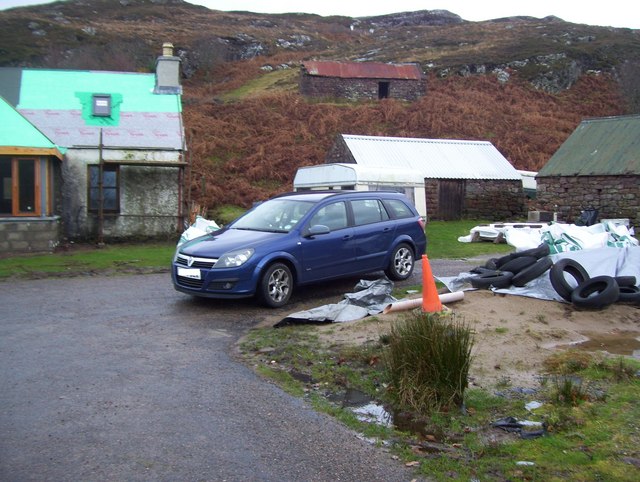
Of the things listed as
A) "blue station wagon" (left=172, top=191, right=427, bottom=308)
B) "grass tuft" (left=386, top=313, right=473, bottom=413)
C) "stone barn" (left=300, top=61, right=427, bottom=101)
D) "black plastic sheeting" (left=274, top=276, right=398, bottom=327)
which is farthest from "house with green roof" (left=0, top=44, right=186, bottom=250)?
"stone barn" (left=300, top=61, right=427, bottom=101)

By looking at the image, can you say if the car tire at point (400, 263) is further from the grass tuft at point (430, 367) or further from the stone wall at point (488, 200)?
the stone wall at point (488, 200)

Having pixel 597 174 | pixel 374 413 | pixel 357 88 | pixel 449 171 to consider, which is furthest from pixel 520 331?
pixel 357 88

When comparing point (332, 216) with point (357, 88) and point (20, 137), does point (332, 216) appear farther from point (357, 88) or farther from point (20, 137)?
point (357, 88)

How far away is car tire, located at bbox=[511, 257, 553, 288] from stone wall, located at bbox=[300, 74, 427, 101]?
3971 centimetres

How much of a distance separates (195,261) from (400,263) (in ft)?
13.5

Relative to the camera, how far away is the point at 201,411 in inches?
219

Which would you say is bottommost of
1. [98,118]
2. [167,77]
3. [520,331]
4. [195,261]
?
[520,331]

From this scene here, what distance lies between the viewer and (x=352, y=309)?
30.2ft

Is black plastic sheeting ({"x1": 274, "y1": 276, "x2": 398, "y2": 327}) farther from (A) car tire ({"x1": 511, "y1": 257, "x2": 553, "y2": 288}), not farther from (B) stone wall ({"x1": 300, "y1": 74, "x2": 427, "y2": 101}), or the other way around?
(B) stone wall ({"x1": 300, "y1": 74, "x2": 427, "y2": 101})

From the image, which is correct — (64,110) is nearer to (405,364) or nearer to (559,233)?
(559,233)

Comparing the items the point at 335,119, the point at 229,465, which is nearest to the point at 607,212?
the point at 335,119

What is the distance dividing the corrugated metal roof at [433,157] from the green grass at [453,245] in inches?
126

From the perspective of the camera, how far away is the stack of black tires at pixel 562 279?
9453 millimetres

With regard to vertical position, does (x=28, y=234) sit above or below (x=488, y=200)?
below
